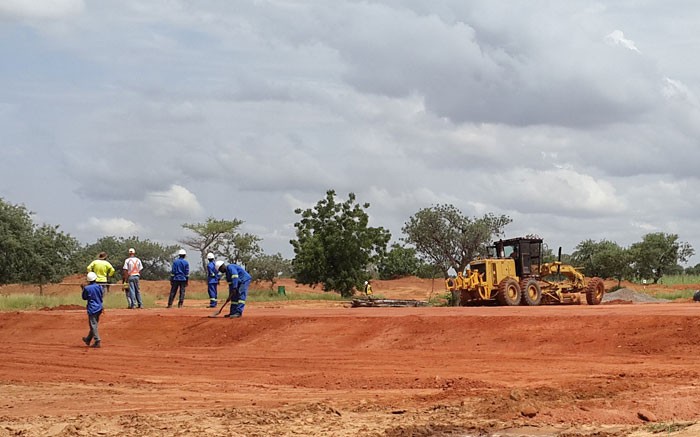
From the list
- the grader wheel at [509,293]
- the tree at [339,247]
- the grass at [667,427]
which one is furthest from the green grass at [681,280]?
the grass at [667,427]

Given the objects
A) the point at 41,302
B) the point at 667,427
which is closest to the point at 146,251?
the point at 41,302

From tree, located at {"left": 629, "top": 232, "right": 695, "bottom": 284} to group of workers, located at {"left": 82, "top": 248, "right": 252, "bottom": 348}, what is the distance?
54.2 meters

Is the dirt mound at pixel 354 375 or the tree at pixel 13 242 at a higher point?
the tree at pixel 13 242

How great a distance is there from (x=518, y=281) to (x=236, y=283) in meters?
13.4

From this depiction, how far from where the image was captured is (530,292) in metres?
35.8

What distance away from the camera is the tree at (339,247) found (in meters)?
57.1

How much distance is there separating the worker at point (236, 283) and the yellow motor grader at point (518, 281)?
35.7 feet

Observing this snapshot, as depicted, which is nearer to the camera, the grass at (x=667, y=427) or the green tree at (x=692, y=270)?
the grass at (x=667, y=427)

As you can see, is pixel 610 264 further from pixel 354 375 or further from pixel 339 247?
pixel 354 375

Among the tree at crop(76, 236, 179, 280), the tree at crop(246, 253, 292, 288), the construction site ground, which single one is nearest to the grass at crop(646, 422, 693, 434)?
the construction site ground

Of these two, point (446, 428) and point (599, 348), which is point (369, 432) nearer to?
point (446, 428)

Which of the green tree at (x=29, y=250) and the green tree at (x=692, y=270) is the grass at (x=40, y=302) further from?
the green tree at (x=692, y=270)

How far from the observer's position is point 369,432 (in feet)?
39.8

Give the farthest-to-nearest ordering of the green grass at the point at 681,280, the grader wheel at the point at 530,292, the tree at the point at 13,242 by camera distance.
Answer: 1. the green grass at the point at 681,280
2. the tree at the point at 13,242
3. the grader wheel at the point at 530,292
